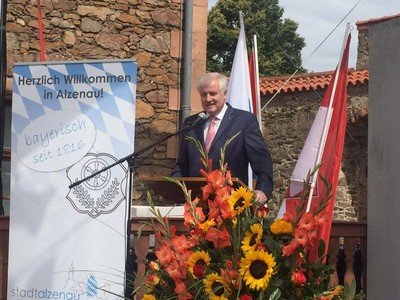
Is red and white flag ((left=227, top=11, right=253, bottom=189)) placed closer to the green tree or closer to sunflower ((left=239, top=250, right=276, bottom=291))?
sunflower ((left=239, top=250, right=276, bottom=291))

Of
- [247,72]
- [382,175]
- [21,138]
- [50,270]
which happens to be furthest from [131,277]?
[247,72]

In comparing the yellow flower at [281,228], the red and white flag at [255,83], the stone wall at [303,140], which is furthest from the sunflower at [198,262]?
the stone wall at [303,140]

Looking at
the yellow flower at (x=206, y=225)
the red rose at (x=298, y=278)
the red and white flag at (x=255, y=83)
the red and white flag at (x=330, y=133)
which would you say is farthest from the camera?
the red and white flag at (x=255, y=83)

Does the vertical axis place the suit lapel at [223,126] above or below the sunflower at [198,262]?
above

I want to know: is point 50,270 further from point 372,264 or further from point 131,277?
point 372,264

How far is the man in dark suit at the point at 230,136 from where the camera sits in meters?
5.46

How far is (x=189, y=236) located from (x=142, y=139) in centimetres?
584

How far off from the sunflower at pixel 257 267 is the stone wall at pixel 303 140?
14329mm

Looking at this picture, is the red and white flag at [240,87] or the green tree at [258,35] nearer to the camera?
the red and white flag at [240,87]

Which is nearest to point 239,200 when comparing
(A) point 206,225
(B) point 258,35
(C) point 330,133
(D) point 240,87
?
(A) point 206,225

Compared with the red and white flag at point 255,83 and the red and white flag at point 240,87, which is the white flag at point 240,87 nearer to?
the red and white flag at point 240,87

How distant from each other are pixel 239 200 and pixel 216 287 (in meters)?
0.38

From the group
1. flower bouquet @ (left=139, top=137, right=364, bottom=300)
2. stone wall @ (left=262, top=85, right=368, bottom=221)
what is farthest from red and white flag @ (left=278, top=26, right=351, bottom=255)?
stone wall @ (left=262, top=85, right=368, bottom=221)

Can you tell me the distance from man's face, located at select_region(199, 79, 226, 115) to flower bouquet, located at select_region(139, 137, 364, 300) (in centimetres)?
121
